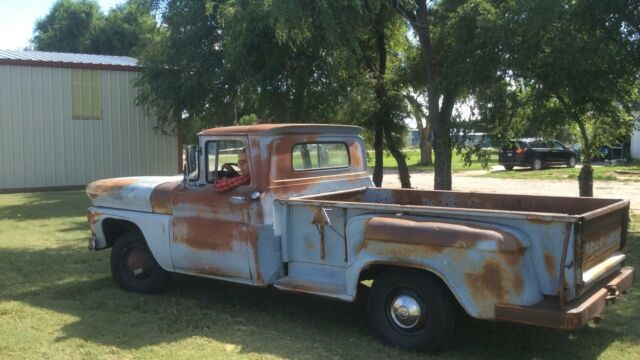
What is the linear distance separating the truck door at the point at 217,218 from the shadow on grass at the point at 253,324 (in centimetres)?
48

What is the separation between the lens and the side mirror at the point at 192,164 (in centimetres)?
622

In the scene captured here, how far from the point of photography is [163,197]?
21.0ft

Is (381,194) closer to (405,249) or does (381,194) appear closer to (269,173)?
(269,173)

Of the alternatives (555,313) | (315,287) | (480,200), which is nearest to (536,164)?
(480,200)

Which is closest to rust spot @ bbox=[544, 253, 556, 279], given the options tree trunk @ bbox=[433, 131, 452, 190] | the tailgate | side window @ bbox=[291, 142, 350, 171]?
the tailgate

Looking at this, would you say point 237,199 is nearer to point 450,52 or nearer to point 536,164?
point 450,52

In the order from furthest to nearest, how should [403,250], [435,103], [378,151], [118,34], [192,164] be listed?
1. [118,34]
2. [378,151]
3. [435,103]
4. [192,164]
5. [403,250]

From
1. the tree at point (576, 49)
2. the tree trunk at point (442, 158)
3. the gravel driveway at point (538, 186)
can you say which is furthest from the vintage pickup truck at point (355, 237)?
the gravel driveway at point (538, 186)

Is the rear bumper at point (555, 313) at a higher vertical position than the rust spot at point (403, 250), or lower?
lower

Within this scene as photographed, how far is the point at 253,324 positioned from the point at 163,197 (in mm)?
1627

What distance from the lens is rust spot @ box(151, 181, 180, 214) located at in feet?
20.9

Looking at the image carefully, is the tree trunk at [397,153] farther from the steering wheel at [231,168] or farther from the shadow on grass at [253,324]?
the steering wheel at [231,168]

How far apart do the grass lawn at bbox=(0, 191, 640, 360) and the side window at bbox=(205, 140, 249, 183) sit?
131 centimetres

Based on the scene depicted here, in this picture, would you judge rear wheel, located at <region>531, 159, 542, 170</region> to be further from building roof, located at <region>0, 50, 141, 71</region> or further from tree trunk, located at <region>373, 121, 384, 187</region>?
building roof, located at <region>0, 50, 141, 71</region>
